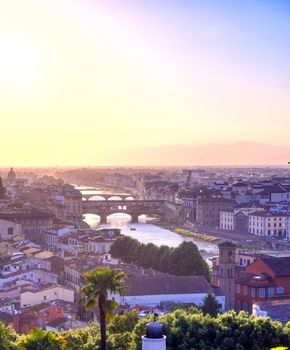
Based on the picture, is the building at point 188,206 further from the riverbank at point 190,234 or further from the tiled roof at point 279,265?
the tiled roof at point 279,265

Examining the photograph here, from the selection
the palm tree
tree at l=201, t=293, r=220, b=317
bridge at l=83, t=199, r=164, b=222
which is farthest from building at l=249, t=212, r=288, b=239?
the palm tree

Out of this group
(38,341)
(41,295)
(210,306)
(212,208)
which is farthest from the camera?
(212,208)

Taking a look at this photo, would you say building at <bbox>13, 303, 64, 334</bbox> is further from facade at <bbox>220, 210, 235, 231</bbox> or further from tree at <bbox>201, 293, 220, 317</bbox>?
facade at <bbox>220, 210, 235, 231</bbox>

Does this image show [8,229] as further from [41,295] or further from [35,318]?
[35,318]

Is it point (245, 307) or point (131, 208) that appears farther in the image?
point (131, 208)

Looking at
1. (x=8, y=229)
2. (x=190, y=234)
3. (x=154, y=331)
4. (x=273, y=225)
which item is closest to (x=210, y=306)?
(x=154, y=331)

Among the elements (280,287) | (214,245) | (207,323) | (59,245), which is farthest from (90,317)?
(214,245)

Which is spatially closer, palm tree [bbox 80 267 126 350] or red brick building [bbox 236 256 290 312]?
palm tree [bbox 80 267 126 350]
